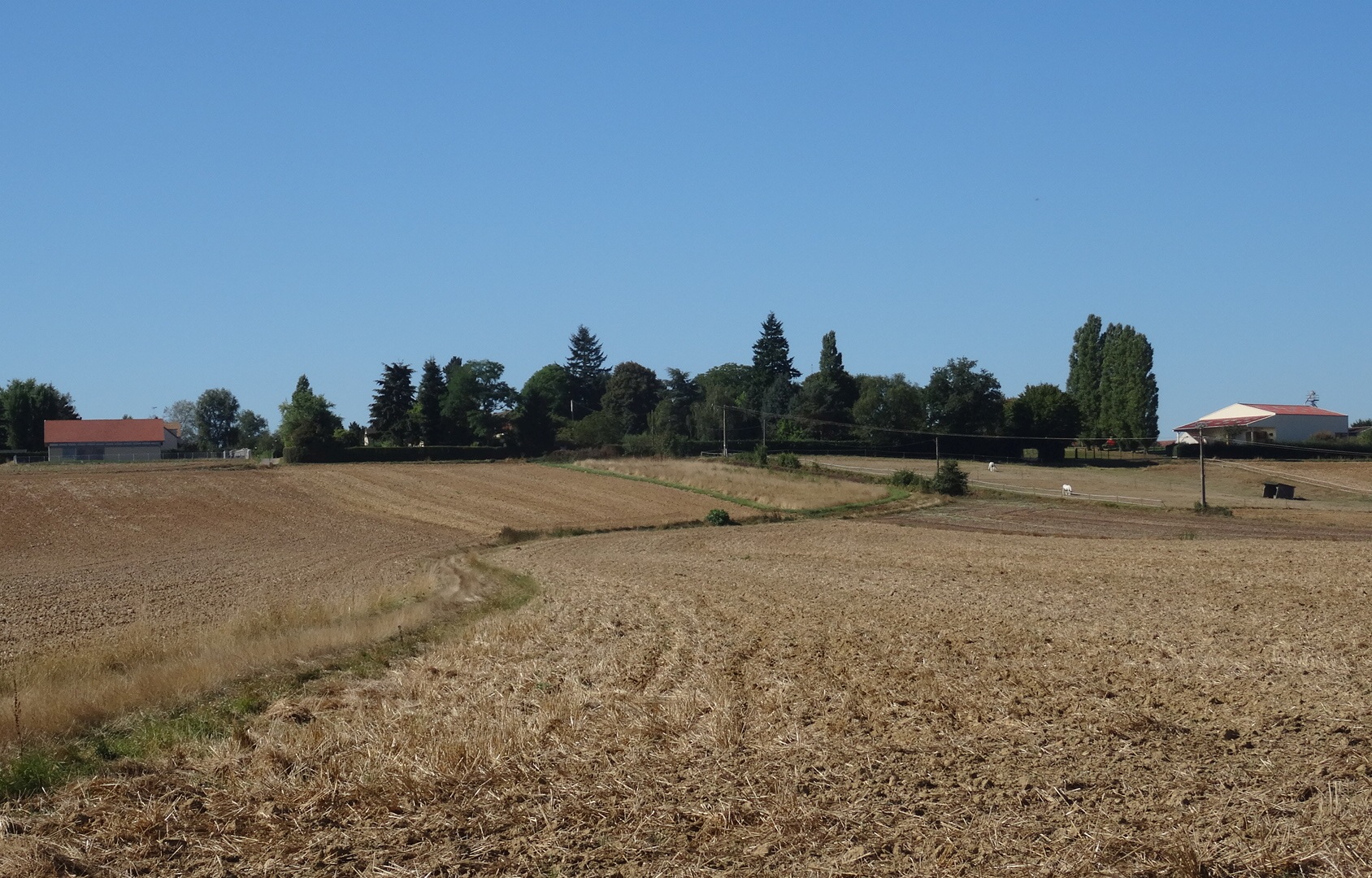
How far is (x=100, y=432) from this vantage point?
10794cm

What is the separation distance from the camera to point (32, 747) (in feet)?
35.6

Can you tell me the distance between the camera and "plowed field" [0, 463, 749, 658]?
24.9 metres

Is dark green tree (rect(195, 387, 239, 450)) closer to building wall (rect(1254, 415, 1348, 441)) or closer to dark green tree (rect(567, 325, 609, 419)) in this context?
dark green tree (rect(567, 325, 609, 419))

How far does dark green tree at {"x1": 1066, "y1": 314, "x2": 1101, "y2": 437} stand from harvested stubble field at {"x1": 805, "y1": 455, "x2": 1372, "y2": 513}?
95.4ft

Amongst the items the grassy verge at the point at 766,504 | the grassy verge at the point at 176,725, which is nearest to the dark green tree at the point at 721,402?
the grassy verge at the point at 766,504

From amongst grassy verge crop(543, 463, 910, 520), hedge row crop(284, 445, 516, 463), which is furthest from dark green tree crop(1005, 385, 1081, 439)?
hedge row crop(284, 445, 516, 463)

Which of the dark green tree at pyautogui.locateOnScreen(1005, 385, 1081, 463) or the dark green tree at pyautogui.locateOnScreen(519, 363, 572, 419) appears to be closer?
the dark green tree at pyautogui.locateOnScreen(1005, 385, 1081, 463)

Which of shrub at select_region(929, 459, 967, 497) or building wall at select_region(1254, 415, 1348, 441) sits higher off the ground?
building wall at select_region(1254, 415, 1348, 441)

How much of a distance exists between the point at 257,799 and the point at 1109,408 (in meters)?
116

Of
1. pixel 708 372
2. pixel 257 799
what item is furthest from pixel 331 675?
pixel 708 372

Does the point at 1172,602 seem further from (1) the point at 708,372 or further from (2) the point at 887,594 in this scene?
(1) the point at 708,372

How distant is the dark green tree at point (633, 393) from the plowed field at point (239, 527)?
5157 cm

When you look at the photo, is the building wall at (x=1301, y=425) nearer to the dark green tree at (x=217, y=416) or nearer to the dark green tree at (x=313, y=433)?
the dark green tree at (x=313, y=433)

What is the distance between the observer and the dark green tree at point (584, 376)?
160375mm
